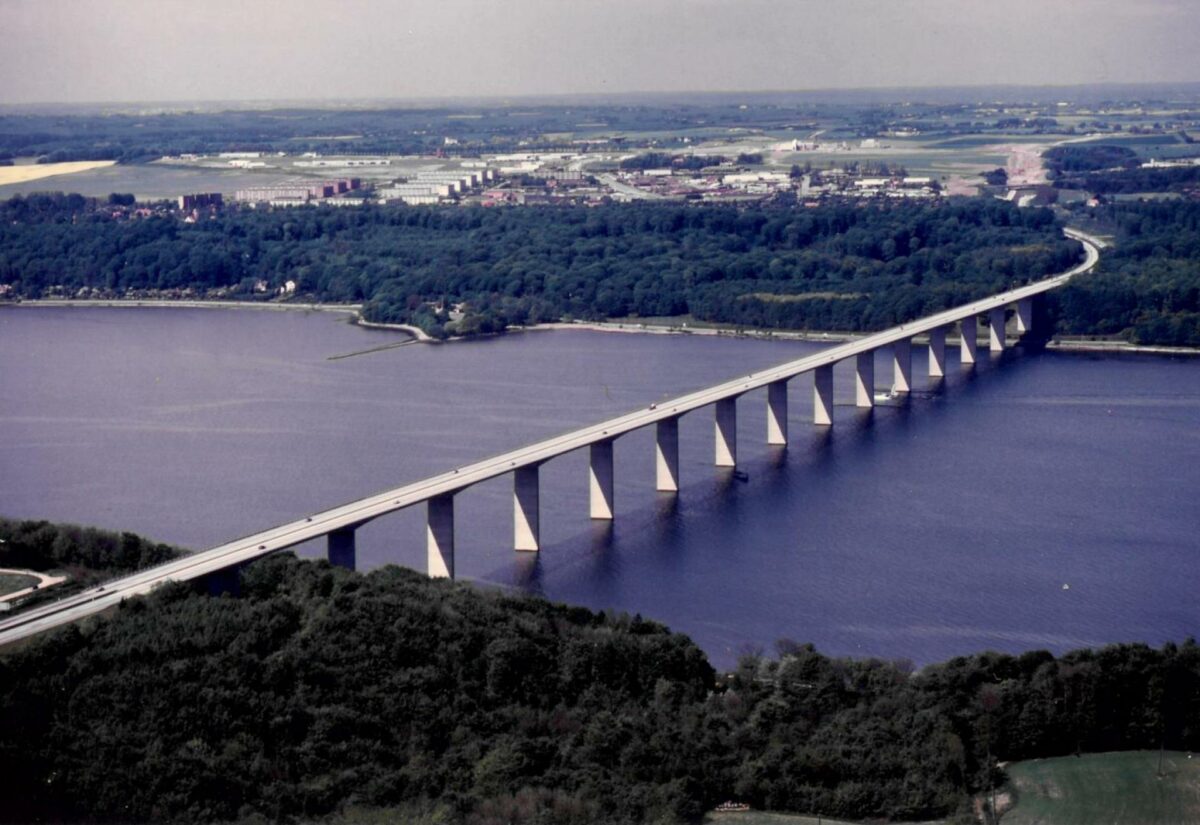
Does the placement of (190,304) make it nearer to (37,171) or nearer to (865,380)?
(37,171)

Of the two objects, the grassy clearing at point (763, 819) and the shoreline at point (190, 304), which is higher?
the grassy clearing at point (763, 819)

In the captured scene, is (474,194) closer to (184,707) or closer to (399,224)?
(399,224)

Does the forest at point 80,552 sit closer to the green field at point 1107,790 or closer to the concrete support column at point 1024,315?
the green field at point 1107,790

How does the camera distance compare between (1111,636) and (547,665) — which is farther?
(1111,636)

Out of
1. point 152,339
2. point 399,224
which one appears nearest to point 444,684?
point 152,339

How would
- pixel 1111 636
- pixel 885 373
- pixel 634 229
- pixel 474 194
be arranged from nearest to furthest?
1. pixel 1111 636
2. pixel 885 373
3. pixel 634 229
4. pixel 474 194

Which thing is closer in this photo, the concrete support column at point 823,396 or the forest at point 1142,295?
the concrete support column at point 823,396

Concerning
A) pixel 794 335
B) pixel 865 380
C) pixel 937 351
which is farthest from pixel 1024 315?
pixel 865 380

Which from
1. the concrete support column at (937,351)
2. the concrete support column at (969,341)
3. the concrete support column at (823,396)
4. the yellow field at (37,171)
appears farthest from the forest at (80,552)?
the yellow field at (37,171)
